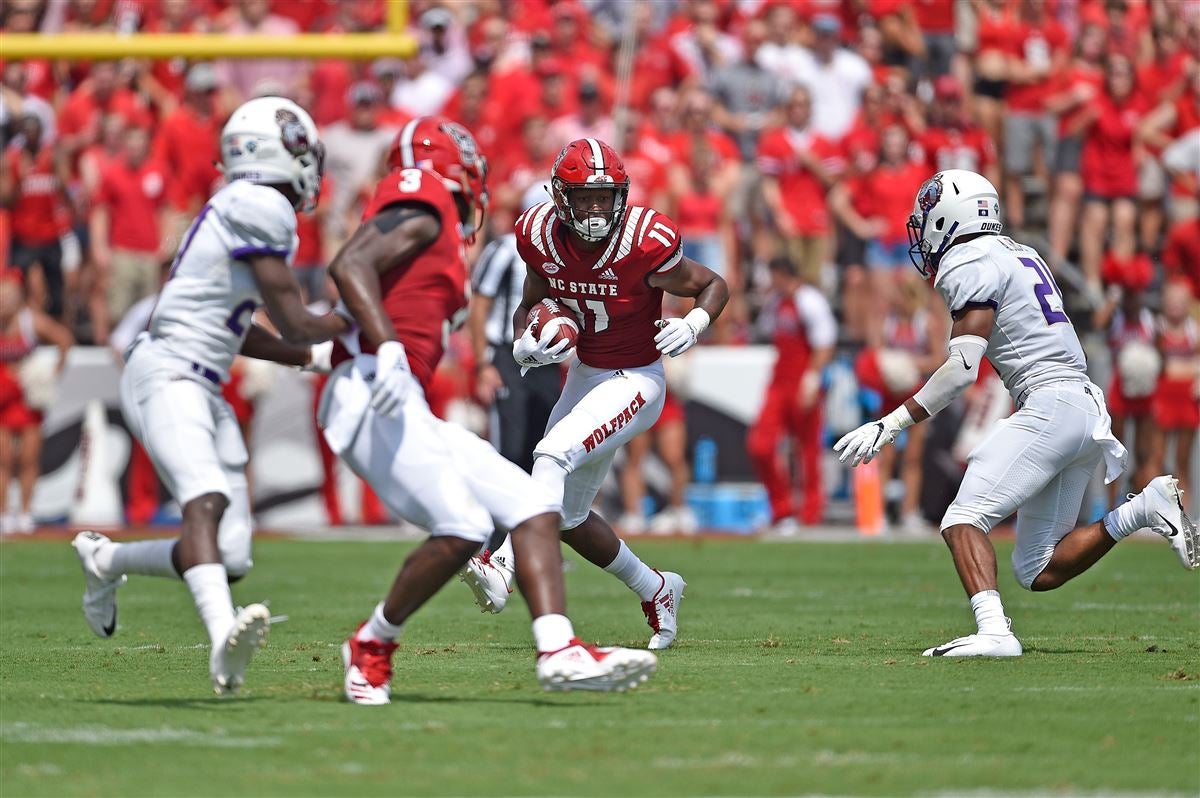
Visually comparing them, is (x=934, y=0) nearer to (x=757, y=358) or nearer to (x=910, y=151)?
(x=910, y=151)

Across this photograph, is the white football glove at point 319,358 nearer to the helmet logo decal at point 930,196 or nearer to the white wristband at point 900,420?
the white wristband at point 900,420

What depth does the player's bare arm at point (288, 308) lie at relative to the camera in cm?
561

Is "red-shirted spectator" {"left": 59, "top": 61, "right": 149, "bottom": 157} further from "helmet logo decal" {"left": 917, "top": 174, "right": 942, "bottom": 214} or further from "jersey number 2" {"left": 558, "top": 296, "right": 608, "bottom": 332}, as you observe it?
"helmet logo decal" {"left": 917, "top": 174, "right": 942, "bottom": 214}

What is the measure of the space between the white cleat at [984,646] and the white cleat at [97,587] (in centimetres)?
299

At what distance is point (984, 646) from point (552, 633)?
2.06 metres

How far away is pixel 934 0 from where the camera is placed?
16.3 meters

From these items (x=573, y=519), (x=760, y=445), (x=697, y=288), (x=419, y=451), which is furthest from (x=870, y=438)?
(x=760, y=445)

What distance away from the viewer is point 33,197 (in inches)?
582

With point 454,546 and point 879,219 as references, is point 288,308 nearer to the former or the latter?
point 454,546

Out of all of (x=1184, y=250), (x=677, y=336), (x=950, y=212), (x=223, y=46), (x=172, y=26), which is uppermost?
(x=172, y=26)

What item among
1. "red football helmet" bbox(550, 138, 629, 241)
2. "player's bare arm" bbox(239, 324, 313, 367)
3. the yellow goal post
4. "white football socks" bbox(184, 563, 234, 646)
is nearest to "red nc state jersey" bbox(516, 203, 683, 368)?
"red football helmet" bbox(550, 138, 629, 241)

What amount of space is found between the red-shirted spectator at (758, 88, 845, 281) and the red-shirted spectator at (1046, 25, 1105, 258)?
1.82 meters

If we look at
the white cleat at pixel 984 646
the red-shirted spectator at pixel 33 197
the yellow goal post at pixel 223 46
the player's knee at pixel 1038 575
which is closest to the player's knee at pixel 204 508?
the white cleat at pixel 984 646

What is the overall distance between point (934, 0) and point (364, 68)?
5.07 m
